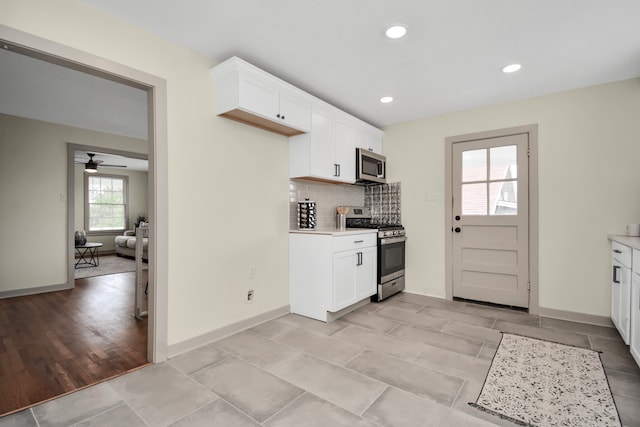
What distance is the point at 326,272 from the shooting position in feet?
10.2

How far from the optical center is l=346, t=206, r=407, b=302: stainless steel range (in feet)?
12.4

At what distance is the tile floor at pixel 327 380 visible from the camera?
1.65m

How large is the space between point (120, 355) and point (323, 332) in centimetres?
162

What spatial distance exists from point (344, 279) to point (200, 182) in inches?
65.9

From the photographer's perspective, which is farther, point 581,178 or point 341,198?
point 341,198

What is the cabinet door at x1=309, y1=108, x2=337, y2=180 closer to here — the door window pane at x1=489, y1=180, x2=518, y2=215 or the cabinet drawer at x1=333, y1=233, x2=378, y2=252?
the cabinet drawer at x1=333, y1=233, x2=378, y2=252

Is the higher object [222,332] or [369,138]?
[369,138]

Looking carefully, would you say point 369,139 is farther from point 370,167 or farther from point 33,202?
point 33,202

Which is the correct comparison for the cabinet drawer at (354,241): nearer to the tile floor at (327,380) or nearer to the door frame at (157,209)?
the tile floor at (327,380)

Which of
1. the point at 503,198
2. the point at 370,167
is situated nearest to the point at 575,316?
the point at 503,198

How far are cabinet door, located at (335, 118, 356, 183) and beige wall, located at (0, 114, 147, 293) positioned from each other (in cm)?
406

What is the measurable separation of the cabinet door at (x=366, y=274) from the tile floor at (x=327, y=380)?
19.0 inches

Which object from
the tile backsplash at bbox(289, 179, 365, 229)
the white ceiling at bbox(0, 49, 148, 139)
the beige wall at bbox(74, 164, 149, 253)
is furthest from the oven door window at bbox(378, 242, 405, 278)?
the beige wall at bbox(74, 164, 149, 253)

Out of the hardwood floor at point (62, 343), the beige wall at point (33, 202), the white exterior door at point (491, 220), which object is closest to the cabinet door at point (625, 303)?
the white exterior door at point (491, 220)
